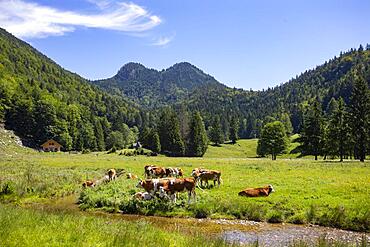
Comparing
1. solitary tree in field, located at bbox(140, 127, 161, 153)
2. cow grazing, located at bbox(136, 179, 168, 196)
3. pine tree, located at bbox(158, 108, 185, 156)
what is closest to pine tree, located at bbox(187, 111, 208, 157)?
pine tree, located at bbox(158, 108, 185, 156)

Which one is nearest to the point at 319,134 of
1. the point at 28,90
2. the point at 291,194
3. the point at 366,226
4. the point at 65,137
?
the point at 291,194

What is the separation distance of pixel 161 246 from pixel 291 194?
51.1 feet

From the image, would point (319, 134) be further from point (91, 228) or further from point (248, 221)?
point (91, 228)

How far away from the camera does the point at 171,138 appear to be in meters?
116

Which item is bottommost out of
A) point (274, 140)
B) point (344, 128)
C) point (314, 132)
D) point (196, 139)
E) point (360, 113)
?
point (196, 139)

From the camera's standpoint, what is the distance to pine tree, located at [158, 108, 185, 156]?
375 feet

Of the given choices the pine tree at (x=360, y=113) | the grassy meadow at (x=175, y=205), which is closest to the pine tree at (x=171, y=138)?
the pine tree at (x=360, y=113)

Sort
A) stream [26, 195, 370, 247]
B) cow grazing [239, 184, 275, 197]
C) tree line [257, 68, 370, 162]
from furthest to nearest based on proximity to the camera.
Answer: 1. tree line [257, 68, 370, 162]
2. cow grazing [239, 184, 275, 197]
3. stream [26, 195, 370, 247]

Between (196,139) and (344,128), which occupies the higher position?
(344,128)

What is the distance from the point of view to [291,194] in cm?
2430

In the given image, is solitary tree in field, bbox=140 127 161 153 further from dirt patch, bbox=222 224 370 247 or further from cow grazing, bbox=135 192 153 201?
dirt patch, bbox=222 224 370 247

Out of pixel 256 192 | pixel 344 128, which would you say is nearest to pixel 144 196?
pixel 256 192

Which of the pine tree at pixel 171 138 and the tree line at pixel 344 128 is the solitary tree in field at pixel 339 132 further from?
the pine tree at pixel 171 138

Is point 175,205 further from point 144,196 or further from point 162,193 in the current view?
point 144,196
